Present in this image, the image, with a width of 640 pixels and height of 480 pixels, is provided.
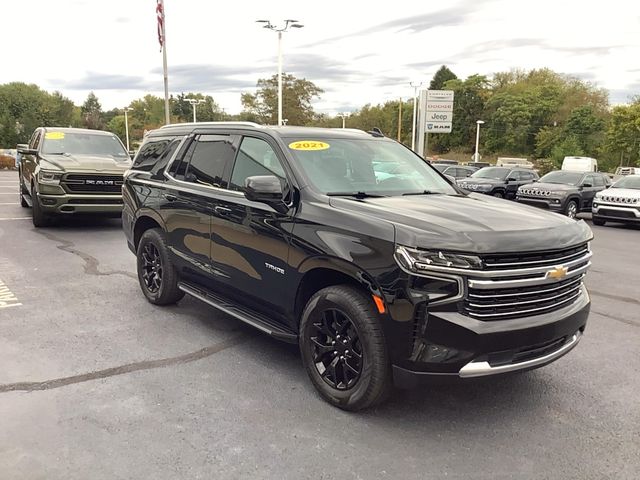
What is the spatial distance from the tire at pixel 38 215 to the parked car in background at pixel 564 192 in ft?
44.5

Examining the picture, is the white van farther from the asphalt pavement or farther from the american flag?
the asphalt pavement

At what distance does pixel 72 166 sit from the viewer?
10.3 m

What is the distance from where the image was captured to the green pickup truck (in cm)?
1016

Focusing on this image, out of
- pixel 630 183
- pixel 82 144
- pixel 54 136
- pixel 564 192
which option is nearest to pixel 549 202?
pixel 564 192

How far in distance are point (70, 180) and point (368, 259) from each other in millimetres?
8561

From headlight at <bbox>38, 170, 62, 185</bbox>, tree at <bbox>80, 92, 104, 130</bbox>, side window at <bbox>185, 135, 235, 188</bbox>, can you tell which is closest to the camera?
side window at <bbox>185, 135, 235, 188</bbox>

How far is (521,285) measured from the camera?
3.21 m

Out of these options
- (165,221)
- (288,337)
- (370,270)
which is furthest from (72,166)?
(370,270)

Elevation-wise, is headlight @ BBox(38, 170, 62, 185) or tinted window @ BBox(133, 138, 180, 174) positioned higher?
tinted window @ BBox(133, 138, 180, 174)

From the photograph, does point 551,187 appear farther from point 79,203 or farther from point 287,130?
point 287,130

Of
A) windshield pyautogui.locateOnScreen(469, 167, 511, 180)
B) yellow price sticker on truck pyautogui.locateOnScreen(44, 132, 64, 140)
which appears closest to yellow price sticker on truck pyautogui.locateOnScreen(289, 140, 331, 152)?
yellow price sticker on truck pyautogui.locateOnScreen(44, 132, 64, 140)

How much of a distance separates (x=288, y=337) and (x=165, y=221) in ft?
7.17

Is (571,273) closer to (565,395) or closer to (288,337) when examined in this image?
(565,395)

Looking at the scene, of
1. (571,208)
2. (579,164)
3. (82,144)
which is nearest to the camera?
(82,144)
